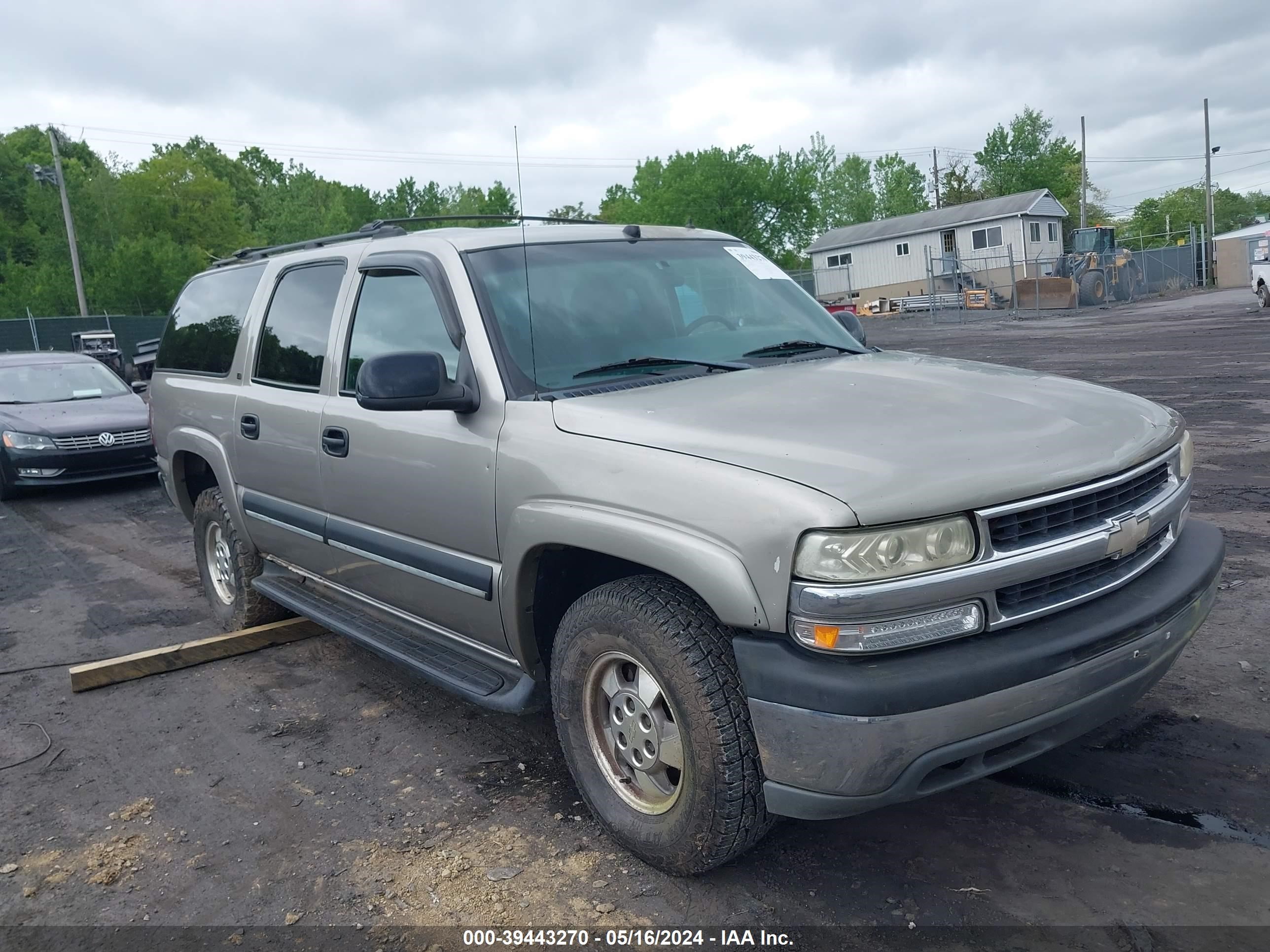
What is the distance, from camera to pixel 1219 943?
8.20ft

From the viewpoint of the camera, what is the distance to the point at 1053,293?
34188mm

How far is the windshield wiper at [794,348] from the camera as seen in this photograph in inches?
151

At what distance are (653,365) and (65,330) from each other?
35.9 metres

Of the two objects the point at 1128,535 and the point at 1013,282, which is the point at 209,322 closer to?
the point at 1128,535

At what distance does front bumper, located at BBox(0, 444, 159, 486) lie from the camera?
10.5m

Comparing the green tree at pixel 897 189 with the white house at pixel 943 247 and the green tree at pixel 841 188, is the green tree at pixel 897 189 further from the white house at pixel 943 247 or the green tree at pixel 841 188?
the white house at pixel 943 247

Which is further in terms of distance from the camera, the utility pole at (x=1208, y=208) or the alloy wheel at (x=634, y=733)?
the utility pole at (x=1208, y=208)

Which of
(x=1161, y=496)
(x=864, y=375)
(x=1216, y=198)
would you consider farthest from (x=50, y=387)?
(x=1216, y=198)

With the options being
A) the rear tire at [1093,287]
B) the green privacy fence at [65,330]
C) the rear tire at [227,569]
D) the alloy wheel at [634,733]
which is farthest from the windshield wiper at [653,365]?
the rear tire at [1093,287]

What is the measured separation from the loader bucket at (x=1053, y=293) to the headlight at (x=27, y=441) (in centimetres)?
2956

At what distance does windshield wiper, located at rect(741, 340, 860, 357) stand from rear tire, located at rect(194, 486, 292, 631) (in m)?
2.91

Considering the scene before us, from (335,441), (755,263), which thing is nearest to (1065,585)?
(755,263)

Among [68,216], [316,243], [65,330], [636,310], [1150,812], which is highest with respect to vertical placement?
[68,216]

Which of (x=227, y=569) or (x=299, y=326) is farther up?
(x=299, y=326)
